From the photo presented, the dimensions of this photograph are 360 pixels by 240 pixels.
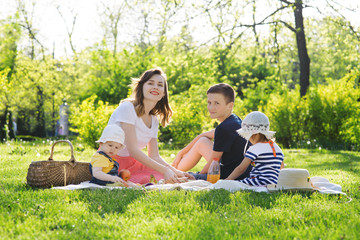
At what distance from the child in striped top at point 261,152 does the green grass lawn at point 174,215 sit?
1.21ft

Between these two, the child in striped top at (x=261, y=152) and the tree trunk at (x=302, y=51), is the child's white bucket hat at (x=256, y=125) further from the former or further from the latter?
the tree trunk at (x=302, y=51)

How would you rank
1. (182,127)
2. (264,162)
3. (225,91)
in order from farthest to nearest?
(182,127), (225,91), (264,162)

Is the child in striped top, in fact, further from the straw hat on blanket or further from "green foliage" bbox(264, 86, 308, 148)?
"green foliage" bbox(264, 86, 308, 148)

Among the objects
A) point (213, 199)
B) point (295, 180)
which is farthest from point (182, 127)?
point (213, 199)

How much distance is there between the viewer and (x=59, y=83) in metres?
20.7

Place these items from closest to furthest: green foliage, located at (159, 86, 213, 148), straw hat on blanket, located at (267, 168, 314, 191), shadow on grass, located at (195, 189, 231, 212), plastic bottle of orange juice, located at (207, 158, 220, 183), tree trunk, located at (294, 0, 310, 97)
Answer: shadow on grass, located at (195, 189, 231, 212), straw hat on blanket, located at (267, 168, 314, 191), plastic bottle of orange juice, located at (207, 158, 220, 183), green foliage, located at (159, 86, 213, 148), tree trunk, located at (294, 0, 310, 97)

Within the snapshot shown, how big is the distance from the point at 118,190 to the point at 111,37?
28205 millimetres

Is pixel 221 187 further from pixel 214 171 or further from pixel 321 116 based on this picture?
pixel 321 116

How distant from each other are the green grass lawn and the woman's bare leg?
4.78 ft

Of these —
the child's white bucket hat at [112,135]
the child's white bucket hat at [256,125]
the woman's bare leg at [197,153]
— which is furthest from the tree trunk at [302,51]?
the child's white bucket hat at [112,135]

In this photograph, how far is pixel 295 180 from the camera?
3.84m

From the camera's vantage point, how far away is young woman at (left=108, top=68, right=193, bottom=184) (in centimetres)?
471

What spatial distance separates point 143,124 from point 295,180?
219cm

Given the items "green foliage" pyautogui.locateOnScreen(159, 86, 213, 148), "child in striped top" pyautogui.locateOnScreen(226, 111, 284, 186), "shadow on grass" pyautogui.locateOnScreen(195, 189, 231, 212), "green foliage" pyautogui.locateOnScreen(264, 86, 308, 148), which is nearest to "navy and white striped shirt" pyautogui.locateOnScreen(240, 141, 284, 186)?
"child in striped top" pyautogui.locateOnScreen(226, 111, 284, 186)
